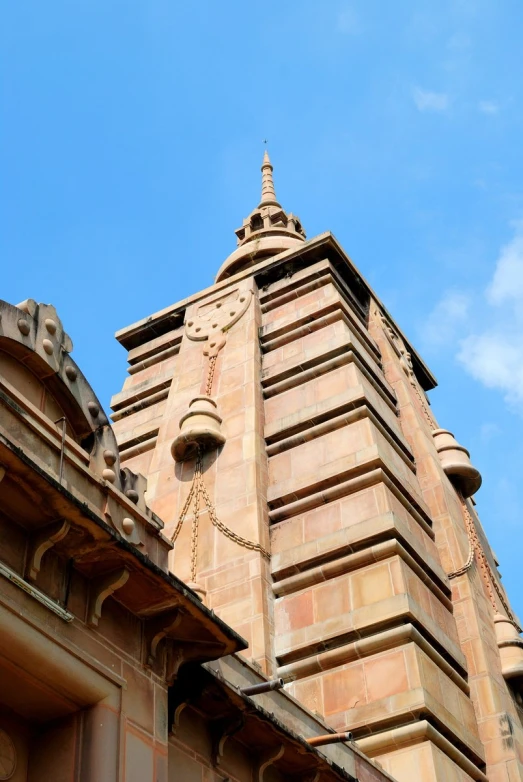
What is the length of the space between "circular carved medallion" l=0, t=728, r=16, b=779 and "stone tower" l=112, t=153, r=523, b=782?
8404 mm

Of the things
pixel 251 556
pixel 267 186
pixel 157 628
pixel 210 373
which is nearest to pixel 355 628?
pixel 251 556

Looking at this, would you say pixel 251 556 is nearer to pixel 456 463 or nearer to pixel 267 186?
pixel 456 463

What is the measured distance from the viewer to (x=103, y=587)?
423 inches

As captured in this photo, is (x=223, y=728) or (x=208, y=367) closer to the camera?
(x=223, y=728)

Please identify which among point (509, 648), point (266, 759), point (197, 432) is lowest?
point (266, 759)

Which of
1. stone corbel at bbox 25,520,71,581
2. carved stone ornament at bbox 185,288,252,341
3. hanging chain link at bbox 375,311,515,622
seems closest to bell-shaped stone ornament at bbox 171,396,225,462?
carved stone ornament at bbox 185,288,252,341

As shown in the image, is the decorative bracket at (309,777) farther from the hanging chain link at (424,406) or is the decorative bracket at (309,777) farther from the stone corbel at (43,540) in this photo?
the hanging chain link at (424,406)

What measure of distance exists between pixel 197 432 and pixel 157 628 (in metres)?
11.3

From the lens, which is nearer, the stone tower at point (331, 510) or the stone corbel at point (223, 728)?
the stone corbel at point (223, 728)

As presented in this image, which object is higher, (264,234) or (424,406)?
(264,234)

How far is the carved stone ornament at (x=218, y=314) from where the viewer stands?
2716cm

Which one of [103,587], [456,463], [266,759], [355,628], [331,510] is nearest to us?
[103,587]

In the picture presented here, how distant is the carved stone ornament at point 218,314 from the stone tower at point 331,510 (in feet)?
0.23

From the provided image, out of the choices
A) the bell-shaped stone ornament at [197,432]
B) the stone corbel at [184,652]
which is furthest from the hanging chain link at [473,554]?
the stone corbel at [184,652]
